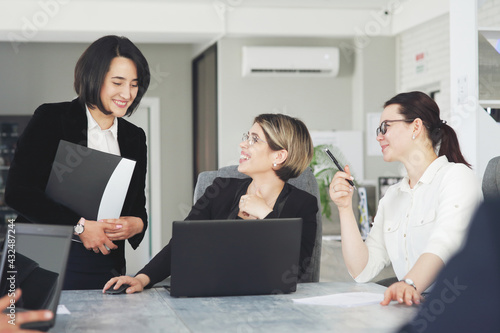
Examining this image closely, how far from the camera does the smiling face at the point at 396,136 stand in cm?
217

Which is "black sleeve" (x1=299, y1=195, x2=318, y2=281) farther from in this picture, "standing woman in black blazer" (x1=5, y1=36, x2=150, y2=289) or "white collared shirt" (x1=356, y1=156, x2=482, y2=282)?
"standing woman in black blazer" (x1=5, y1=36, x2=150, y2=289)

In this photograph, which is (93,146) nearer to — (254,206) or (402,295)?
(254,206)

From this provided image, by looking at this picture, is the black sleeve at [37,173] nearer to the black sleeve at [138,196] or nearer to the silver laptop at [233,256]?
the black sleeve at [138,196]

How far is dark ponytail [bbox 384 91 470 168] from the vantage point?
7.08 ft

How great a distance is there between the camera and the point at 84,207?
207 centimetres

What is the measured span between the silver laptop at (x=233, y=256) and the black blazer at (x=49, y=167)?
0.57 m

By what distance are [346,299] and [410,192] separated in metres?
0.65

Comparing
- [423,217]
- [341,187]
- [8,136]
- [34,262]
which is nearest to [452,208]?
[423,217]

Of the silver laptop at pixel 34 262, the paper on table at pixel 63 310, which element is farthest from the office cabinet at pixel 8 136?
the silver laptop at pixel 34 262

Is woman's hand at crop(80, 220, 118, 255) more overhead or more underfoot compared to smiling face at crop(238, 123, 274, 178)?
more underfoot

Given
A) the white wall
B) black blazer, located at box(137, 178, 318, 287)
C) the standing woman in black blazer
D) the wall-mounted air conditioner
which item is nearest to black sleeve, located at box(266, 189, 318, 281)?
black blazer, located at box(137, 178, 318, 287)

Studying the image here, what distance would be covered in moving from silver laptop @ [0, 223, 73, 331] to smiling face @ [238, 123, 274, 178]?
3.48ft

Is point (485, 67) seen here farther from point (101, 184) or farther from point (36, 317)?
point (36, 317)

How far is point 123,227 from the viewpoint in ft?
6.74
